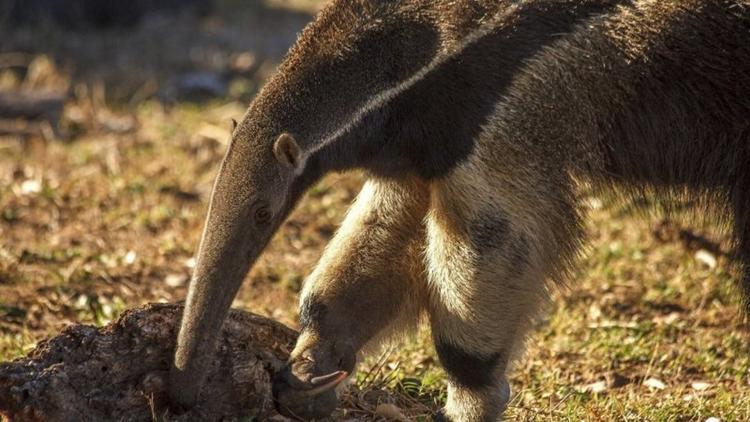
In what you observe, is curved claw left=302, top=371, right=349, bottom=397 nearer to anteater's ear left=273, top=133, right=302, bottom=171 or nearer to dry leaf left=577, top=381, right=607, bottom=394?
anteater's ear left=273, top=133, right=302, bottom=171

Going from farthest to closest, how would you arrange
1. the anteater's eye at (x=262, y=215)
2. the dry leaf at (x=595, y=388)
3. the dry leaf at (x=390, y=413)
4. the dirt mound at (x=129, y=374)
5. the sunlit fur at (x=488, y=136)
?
the dry leaf at (x=595, y=388) → the dry leaf at (x=390, y=413) → the sunlit fur at (x=488, y=136) → the anteater's eye at (x=262, y=215) → the dirt mound at (x=129, y=374)

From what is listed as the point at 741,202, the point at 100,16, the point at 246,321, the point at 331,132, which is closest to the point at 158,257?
the point at 246,321

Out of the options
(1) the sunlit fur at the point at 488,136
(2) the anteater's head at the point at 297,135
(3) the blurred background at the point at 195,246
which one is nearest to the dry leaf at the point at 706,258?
(3) the blurred background at the point at 195,246

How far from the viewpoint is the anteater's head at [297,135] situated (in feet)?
12.8

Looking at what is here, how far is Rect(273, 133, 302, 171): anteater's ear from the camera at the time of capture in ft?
12.8

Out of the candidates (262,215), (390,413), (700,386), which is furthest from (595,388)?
(262,215)

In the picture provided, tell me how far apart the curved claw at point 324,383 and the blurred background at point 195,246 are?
13.3 inches

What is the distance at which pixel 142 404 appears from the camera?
4.09 m

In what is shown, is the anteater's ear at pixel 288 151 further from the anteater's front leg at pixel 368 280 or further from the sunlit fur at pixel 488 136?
the anteater's front leg at pixel 368 280

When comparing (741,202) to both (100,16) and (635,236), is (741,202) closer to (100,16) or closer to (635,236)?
(635,236)

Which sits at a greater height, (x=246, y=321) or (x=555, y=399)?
(x=246, y=321)

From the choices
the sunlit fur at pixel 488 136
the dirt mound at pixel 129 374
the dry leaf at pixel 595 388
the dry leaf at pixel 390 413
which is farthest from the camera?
the dry leaf at pixel 595 388

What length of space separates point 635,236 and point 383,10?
3.25 m

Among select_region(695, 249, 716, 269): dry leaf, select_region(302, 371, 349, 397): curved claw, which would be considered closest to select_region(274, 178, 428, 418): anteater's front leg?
select_region(302, 371, 349, 397): curved claw
